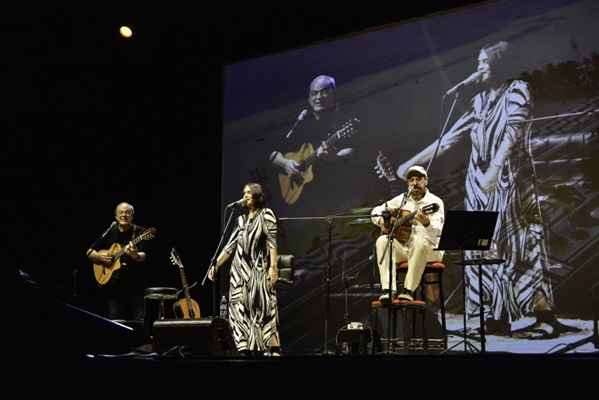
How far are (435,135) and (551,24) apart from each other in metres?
1.34

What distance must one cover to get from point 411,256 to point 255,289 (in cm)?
133

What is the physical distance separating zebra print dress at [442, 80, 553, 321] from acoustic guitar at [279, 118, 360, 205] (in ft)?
4.94

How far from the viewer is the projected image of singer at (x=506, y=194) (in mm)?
5977

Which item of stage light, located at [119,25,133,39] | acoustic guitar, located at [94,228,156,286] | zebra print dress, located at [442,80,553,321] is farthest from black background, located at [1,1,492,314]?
zebra print dress, located at [442,80,553,321]

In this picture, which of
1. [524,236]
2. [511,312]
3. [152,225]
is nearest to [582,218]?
[524,236]

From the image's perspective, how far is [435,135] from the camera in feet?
22.1

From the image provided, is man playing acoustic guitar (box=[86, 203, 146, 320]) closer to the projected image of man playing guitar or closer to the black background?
the projected image of man playing guitar

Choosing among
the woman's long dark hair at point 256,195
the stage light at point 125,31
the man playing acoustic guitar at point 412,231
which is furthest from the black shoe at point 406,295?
the stage light at point 125,31

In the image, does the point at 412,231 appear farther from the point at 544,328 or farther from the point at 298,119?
the point at 298,119

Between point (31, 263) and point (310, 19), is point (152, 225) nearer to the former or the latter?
point (31, 263)

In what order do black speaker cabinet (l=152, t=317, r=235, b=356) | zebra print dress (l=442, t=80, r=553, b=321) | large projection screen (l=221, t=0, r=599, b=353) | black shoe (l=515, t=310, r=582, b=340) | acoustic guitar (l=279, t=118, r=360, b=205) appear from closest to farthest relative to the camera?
black speaker cabinet (l=152, t=317, r=235, b=356) < black shoe (l=515, t=310, r=582, b=340) < large projection screen (l=221, t=0, r=599, b=353) < zebra print dress (l=442, t=80, r=553, b=321) < acoustic guitar (l=279, t=118, r=360, b=205)

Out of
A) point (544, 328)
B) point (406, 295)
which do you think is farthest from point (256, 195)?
point (544, 328)

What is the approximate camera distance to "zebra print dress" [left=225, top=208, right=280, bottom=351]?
20.0ft

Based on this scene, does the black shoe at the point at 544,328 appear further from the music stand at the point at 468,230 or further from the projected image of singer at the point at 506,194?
the music stand at the point at 468,230
